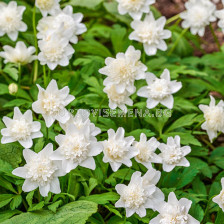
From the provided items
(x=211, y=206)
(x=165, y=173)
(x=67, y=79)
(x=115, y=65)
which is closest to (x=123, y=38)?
(x=67, y=79)

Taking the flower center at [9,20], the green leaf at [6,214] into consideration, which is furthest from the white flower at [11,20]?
the green leaf at [6,214]

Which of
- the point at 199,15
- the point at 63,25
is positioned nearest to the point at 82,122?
the point at 63,25

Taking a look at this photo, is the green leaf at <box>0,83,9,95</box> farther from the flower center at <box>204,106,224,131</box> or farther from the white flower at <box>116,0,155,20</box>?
the flower center at <box>204,106,224,131</box>

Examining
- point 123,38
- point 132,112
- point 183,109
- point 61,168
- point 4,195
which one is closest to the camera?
point 61,168

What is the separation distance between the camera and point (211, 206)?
2316 mm

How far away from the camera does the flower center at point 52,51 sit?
238cm

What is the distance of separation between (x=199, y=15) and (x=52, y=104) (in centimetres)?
154

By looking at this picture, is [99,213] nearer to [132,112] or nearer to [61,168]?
[61,168]

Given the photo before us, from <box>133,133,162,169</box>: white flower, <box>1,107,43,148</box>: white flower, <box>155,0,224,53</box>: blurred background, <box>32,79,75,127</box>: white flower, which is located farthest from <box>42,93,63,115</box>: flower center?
<box>155,0,224,53</box>: blurred background

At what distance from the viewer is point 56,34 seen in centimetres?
243

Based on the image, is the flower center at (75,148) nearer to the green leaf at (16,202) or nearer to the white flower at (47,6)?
the green leaf at (16,202)

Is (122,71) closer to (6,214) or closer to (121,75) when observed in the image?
(121,75)

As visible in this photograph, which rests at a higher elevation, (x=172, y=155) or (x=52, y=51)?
(x=52, y=51)

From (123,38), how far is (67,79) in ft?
2.53
